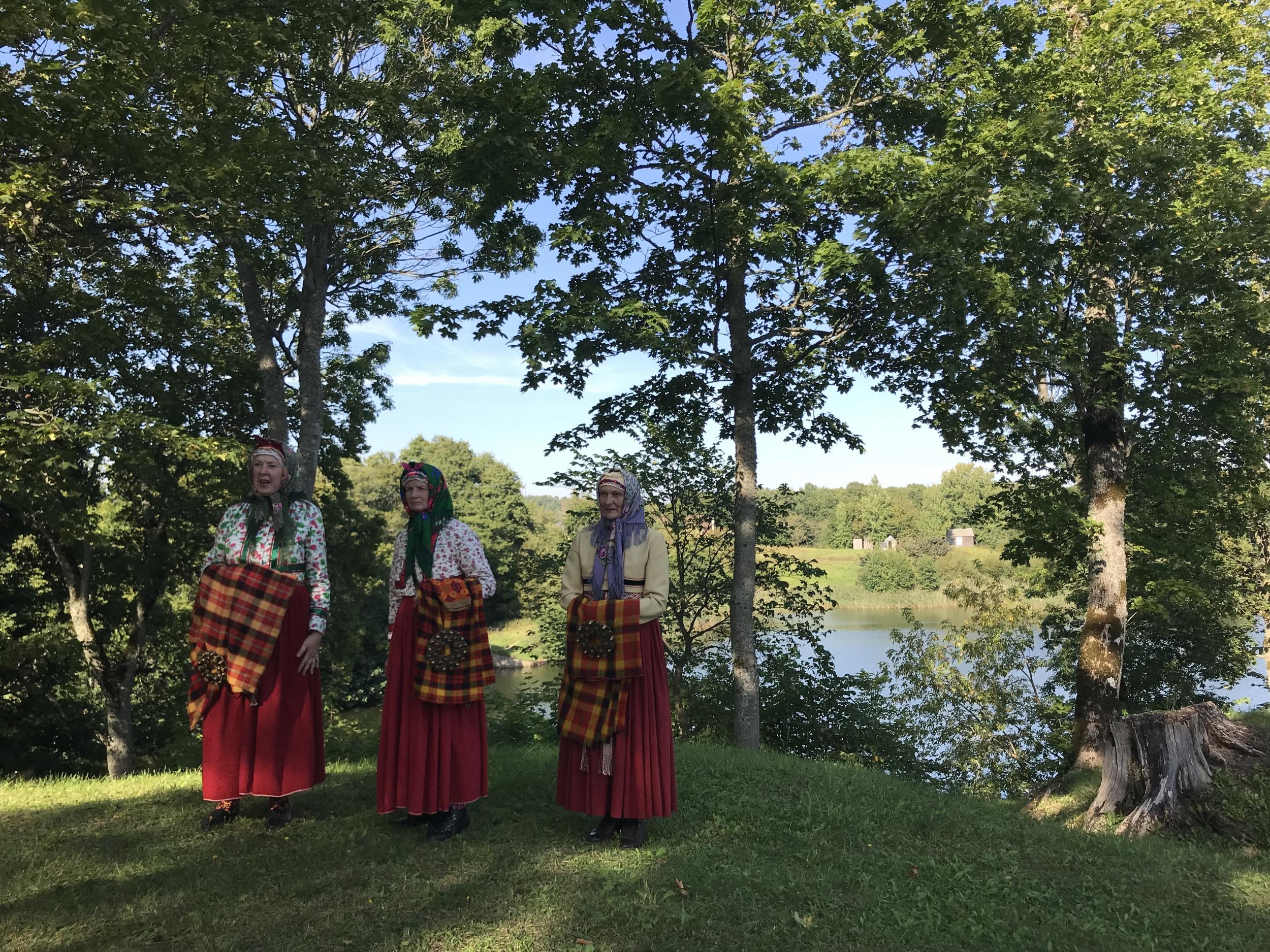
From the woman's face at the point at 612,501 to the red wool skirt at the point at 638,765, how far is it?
2.17 feet

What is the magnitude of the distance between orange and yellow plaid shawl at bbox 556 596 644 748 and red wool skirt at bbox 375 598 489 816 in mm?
593

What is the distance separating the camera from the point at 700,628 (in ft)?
44.4

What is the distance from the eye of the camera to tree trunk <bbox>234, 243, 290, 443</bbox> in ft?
39.2

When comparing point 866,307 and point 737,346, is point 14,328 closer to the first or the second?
point 737,346

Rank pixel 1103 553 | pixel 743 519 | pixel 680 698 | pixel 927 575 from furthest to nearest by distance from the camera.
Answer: pixel 927 575 < pixel 680 698 < pixel 1103 553 < pixel 743 519

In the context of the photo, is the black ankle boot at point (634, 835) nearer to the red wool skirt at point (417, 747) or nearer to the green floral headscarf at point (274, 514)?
the red wool skirt at point (417, 747)

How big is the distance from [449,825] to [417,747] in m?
0.49

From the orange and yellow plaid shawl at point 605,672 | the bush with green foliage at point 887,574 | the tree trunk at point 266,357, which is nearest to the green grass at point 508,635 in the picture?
the bush with green foliage at point 887,574

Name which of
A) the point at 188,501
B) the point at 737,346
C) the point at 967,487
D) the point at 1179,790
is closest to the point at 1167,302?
the point at 737,346

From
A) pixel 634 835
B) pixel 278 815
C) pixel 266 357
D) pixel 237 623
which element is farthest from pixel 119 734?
pixel 634 835

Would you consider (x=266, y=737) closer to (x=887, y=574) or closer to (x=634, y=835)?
(x=634, y=835)

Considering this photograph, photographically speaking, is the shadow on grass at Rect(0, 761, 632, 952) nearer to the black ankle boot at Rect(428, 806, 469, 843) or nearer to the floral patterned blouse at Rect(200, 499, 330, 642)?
the black ankle boot at Rect(428, 806, 469, 843)

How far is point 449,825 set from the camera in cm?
411

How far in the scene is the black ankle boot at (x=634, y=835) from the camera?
4.05 m
